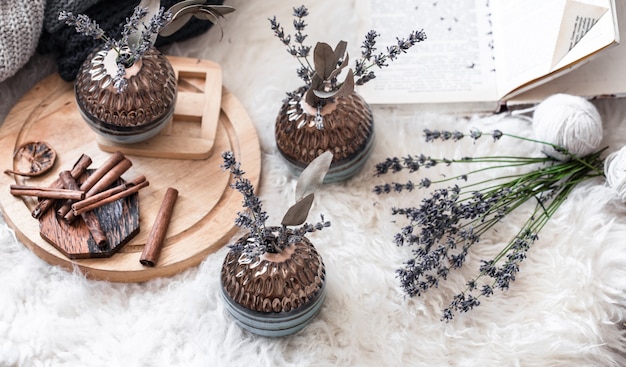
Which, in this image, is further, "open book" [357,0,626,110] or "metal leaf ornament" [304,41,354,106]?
"open book" [357,0,626,110]

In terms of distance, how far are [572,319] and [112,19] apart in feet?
2.75

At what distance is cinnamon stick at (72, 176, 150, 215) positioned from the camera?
1087 mm

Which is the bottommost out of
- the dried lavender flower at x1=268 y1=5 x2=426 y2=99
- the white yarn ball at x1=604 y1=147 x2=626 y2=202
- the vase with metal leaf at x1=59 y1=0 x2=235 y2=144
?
the vase with metal leaf at x1=59 y1=0 x2=235 y2=144

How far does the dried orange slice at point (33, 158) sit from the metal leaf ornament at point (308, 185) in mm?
425

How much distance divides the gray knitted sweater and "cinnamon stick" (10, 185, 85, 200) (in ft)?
0.62

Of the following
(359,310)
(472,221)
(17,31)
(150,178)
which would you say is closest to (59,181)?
(150,178)

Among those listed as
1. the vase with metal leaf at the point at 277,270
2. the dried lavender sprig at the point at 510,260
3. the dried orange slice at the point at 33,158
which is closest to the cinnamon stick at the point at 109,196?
the dried orange slice at the point at 33,158

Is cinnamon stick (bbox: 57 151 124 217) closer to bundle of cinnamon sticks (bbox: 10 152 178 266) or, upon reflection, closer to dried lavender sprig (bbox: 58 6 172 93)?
bundle of cinnamon sticks (bbox: 10 152 178 266)

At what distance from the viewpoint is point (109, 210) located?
1107mm

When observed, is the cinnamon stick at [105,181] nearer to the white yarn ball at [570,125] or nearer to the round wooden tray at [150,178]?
the round wooden tray at [150,178]

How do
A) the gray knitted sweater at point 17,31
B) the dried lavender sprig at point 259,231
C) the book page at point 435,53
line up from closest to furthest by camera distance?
the dried lavender sprig at point 259,231 < the gray knitted sweater at point 17,31 < the book page at point 435,53

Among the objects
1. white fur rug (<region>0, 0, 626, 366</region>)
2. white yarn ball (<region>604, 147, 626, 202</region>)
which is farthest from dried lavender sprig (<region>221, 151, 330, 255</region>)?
white yarn ball (<region>604, 147, 626, 202</region>)

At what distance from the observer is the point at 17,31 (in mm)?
1159

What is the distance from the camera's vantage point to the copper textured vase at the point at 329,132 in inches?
43.9
